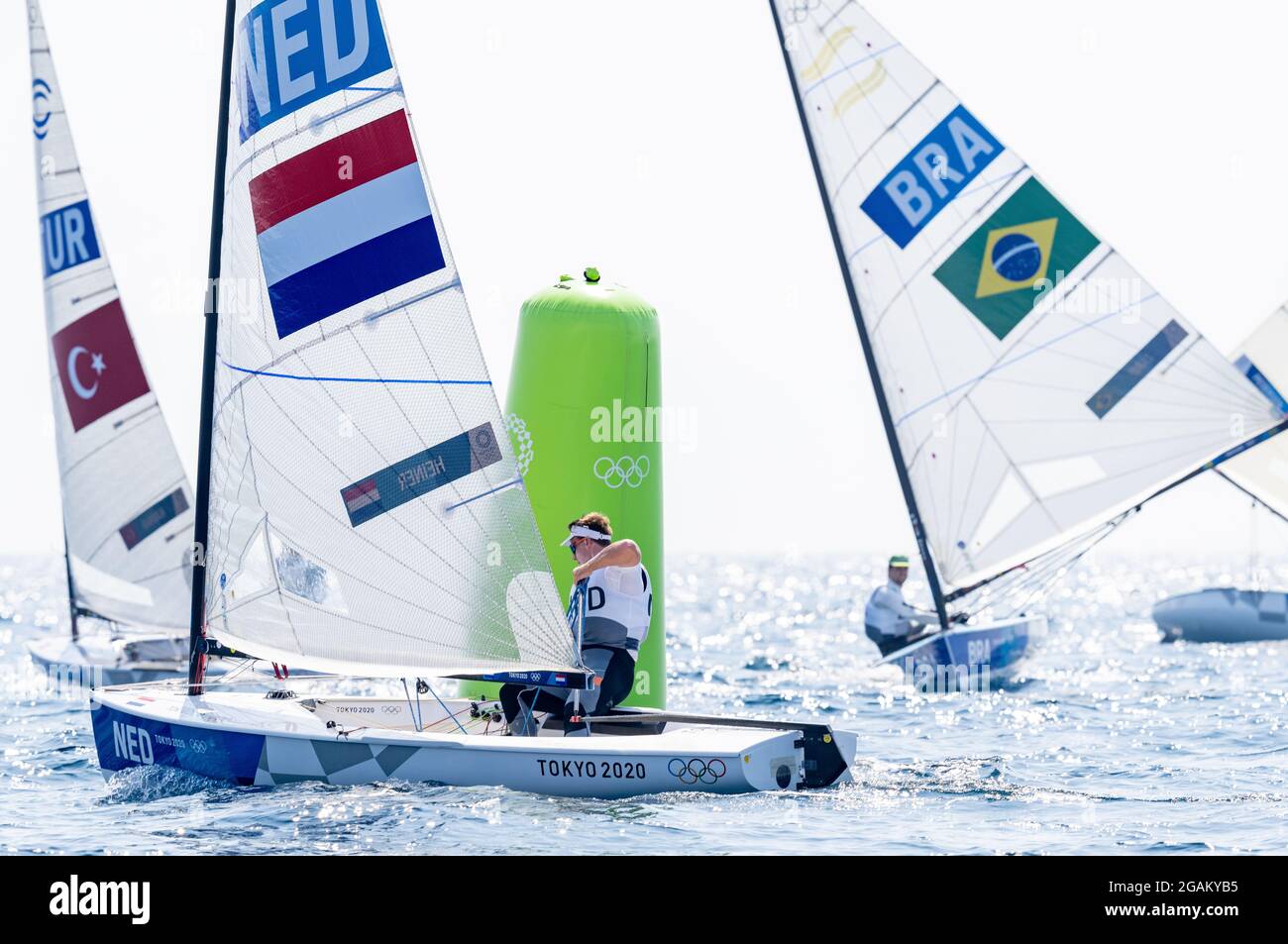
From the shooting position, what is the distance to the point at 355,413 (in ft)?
33.3

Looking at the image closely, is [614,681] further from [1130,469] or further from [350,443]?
[1130,469]

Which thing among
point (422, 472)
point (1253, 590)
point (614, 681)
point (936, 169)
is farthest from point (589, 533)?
point (1253, 590)

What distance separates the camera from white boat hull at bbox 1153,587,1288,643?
2692 centimetres

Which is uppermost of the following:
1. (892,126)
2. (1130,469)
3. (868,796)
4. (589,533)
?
(892,126)

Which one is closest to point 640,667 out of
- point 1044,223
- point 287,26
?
point 287,26

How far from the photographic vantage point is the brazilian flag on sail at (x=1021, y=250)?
56.1 feet

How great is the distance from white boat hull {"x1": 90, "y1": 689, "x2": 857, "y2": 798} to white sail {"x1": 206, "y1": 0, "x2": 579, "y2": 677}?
21.4 inches

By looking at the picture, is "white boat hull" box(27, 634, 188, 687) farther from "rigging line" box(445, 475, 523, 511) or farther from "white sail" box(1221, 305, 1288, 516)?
"white sail" box(1221, 305, 1288, 516)

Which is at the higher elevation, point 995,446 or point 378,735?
point 995,446

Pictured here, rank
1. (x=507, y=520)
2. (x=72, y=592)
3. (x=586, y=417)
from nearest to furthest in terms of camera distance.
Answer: (x=507, y=520) < (x=586, y=417) < (x=72, y=592)

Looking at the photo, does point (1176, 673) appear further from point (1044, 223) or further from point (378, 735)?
point (378, 735)

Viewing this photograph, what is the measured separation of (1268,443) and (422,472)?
1807 cm

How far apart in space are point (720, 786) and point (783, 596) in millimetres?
52771
